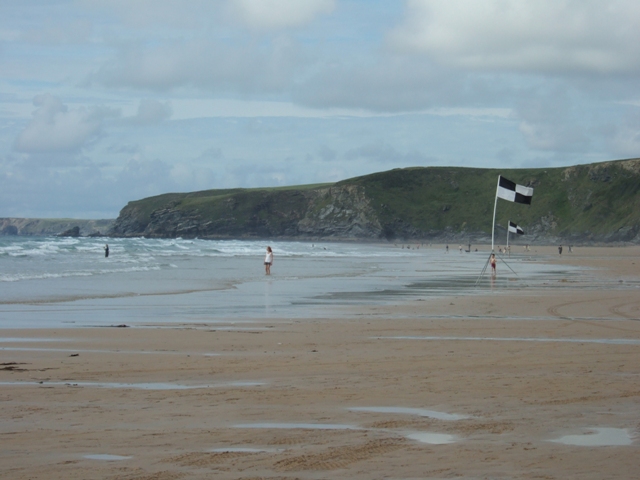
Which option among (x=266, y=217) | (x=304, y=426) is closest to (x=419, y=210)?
(x=266, y=217)

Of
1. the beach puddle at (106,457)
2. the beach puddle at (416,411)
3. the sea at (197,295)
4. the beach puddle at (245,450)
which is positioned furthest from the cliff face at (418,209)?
the beach puddle at (106,457)

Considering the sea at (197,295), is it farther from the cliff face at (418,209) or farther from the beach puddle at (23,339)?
the cliff face at (418,209)

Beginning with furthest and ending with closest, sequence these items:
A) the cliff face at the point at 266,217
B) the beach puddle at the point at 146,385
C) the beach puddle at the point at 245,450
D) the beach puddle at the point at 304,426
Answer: the cliff face at the point at 266,217 < the beach puddle at the point at 146,385 < the beach puddle at the point at 304,426 < the beach puddle at the point at 245,450

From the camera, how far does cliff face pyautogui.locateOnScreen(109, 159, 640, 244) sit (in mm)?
157375

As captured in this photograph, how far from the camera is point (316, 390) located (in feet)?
27.2

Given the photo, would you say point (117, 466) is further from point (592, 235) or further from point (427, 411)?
point (592, 235)

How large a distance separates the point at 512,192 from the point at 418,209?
502 ft

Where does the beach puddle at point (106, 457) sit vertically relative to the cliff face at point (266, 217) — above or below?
below

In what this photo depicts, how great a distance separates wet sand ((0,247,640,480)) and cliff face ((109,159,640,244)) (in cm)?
14497

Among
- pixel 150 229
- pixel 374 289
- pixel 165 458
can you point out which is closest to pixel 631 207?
pixel 150 229

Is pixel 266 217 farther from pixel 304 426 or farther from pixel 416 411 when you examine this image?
pixel 304 426

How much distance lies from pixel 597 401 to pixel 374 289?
18036 millimetres

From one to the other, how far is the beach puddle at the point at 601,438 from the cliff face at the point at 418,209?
149 metres

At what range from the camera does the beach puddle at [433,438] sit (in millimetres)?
6137
